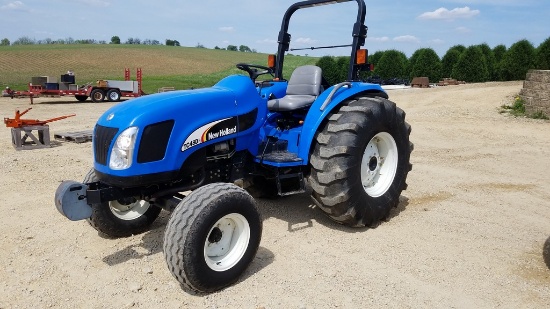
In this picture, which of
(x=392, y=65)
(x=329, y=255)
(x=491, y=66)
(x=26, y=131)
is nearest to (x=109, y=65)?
(x=392, y=65)

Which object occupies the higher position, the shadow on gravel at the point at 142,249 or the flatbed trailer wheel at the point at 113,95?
the flatbed trailer wheel at the point at 113,95

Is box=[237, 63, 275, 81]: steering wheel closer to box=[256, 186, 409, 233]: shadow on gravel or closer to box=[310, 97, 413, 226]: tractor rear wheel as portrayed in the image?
box=[310, 97, 413, 226]: tractor rear wheel

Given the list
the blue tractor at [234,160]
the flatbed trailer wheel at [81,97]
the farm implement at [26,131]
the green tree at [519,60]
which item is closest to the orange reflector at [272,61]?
the blue tractor at [234,160]

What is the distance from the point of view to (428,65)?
75.5ft

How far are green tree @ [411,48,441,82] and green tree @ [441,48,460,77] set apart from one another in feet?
0.98

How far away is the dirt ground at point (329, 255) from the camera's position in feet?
10.1

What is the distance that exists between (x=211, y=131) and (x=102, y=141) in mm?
803

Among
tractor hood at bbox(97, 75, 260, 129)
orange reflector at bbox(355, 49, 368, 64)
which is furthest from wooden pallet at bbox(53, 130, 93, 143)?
orange reflector at bbox(355, 49, 368, 64)

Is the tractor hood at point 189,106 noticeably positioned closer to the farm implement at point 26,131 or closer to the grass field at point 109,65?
the farm implement at point 26,131

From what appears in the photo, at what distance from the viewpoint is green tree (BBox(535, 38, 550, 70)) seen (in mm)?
16984

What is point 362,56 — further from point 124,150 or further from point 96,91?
point 96,91

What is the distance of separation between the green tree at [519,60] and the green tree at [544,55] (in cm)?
114

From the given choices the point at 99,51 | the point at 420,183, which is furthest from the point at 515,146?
the point at 99,51

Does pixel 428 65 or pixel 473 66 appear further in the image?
pixel 428 65
